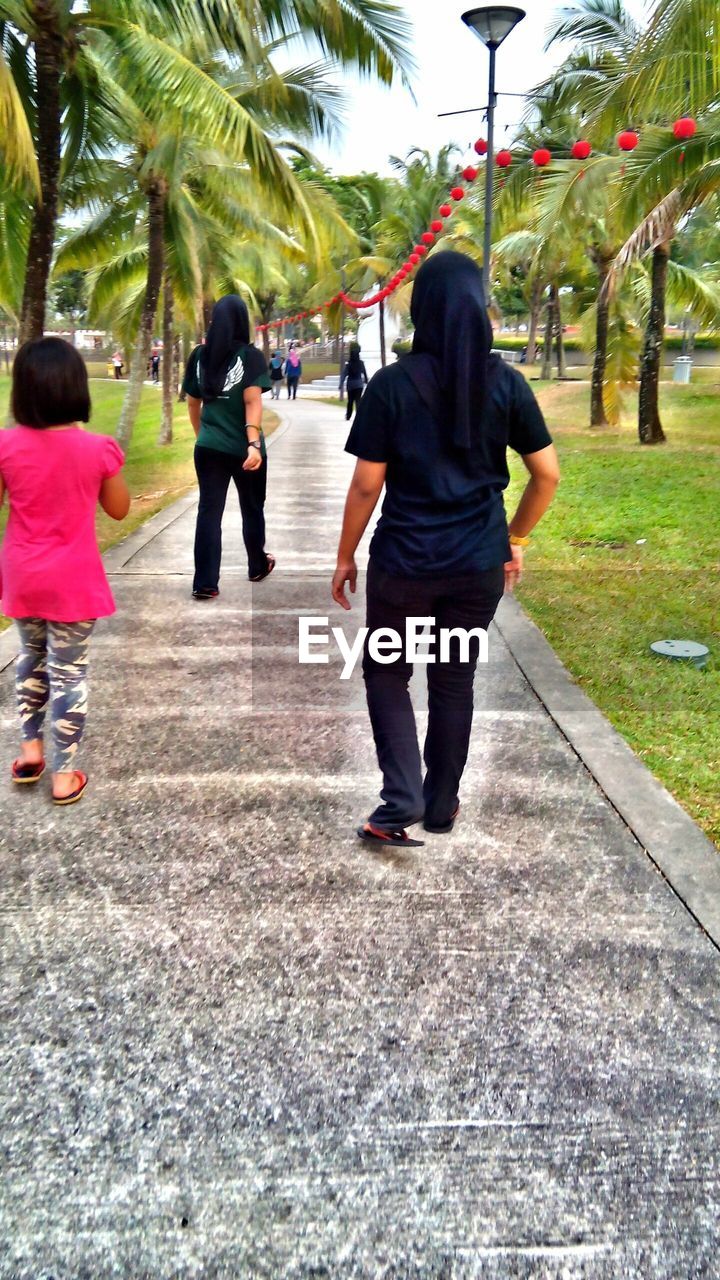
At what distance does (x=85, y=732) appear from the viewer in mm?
4805

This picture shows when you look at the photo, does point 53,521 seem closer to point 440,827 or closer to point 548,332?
point 440,827

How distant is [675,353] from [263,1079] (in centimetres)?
5887

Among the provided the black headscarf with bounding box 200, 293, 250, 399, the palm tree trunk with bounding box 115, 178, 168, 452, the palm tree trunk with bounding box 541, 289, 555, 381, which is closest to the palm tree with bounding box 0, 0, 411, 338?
the palm tree trunk with bounding box 115, 178, 168, 452

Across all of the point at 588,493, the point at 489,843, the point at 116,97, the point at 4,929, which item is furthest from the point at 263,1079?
the point at 116,97

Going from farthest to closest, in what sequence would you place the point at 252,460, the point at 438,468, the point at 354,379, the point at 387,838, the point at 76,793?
the point at 354,379 → the point at 252,460 → the point at 76,793 → the point at 387,838 → the point at 438,468

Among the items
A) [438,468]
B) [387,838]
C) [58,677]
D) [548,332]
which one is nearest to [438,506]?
[438,468]

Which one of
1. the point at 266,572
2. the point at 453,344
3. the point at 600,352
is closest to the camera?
the point at 453,344

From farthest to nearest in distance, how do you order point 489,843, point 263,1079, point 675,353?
1. point 675,353
2. point 489,843
3. point 263,1079

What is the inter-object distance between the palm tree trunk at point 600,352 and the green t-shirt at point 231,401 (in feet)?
42.8

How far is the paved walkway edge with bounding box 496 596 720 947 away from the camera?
349 centimetres

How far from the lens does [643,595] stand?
7.68 metres

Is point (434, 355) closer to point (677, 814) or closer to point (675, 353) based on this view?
point (677, 814)

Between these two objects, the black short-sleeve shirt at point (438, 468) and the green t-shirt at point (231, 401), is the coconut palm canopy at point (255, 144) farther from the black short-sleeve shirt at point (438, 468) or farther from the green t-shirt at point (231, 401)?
the black short-sleeve shirt at point (438, 468)

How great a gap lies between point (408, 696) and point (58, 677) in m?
1.29
